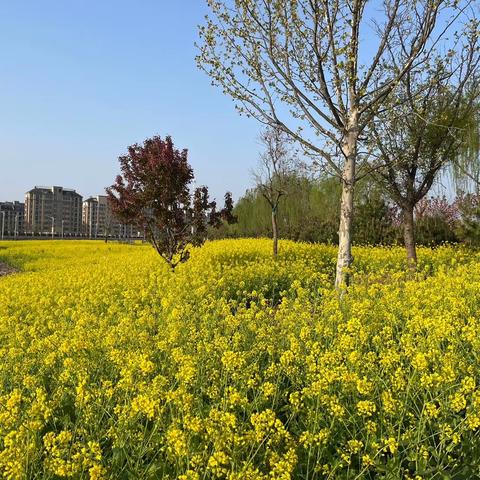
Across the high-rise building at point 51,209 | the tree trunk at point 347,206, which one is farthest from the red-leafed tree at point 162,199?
the high-rise building at point 51,209

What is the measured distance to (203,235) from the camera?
11453mm

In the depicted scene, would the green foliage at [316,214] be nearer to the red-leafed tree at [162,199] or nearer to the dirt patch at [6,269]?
the red-leafed tree at [162,199]

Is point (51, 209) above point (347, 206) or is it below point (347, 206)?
above

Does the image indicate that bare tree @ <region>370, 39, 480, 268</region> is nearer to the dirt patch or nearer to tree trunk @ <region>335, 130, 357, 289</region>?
tree trunk @ <region>335, 130, 357, 289</region>

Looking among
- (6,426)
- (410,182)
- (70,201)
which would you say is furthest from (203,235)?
(70,201)

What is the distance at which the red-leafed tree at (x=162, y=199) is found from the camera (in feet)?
34.9

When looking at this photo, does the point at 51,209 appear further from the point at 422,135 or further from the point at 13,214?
the point at 422,135

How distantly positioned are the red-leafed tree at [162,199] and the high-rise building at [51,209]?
239ft

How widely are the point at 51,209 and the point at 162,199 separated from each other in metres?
81.0

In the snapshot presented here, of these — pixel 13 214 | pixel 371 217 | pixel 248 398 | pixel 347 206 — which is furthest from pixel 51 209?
pixel 248 398

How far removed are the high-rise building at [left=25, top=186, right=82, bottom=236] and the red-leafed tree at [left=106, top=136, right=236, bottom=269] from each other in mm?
72992

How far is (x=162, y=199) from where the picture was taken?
10.8 metres

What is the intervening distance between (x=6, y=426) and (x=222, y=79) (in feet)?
24.0

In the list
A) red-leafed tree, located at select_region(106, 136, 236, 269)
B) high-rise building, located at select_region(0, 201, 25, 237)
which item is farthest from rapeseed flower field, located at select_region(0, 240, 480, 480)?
high-rise building, located at select_region(0, 201, 25, 237)
